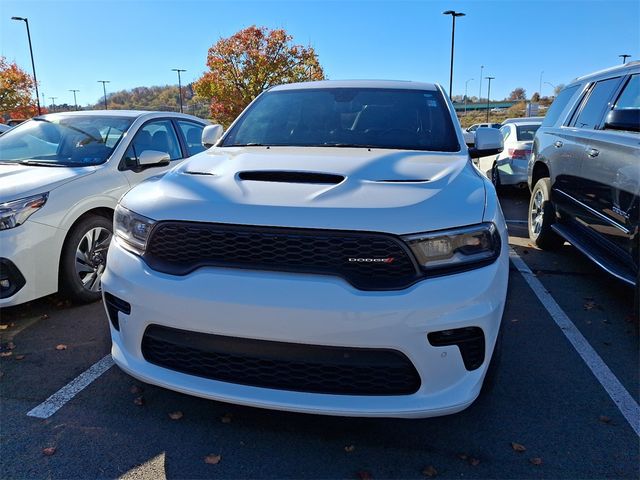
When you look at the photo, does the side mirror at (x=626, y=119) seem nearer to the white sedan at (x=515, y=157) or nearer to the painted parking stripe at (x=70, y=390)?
the painted parking stripe at (x=70, y=390)

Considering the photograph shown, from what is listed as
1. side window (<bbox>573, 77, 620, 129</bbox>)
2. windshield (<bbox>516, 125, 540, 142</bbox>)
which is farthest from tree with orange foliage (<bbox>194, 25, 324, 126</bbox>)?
side window (<bbox>573, 77, 620, 129</bbox>)

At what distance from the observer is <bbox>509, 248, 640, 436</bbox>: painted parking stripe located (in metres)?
2.69

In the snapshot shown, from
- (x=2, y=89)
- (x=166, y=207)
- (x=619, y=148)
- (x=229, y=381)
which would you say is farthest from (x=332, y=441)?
(x=2, y=89)

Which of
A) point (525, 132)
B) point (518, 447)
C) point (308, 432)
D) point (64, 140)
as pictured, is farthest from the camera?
point (525, 132)

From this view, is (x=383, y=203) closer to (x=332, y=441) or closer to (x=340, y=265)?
(x=340, y=265)

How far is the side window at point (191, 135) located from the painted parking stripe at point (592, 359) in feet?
12.9

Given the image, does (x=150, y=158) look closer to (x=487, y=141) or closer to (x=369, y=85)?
(x=369, y=85)

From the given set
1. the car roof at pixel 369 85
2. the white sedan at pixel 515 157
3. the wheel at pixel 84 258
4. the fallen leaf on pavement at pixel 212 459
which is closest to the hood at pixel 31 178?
the wheel at pixel 84 258

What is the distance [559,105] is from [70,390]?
5784mm

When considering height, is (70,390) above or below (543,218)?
below

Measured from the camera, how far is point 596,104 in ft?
15.3

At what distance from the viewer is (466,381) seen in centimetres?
211

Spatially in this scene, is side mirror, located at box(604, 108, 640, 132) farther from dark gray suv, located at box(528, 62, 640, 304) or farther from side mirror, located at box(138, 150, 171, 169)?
side mirror, located at box(138, 150, 171, 169)

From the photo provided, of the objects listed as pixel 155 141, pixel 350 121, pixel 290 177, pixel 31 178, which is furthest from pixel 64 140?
pixel 290 177
